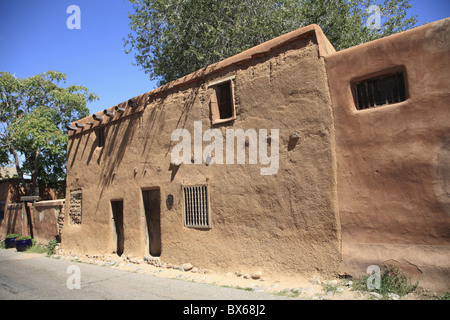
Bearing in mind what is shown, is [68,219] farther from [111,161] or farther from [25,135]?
[25,135]

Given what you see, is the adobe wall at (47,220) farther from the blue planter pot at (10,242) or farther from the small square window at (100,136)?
the small square window at (100,136)

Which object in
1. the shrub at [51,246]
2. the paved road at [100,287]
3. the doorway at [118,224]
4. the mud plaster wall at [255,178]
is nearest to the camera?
the paved road at [100,287]

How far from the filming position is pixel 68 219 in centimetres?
1195

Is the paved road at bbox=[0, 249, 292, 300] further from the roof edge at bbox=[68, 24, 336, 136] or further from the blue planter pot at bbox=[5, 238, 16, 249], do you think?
the blue planter pot at bbox=[5, 238, 16, 249]

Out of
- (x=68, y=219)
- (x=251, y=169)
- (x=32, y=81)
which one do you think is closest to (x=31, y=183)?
(x=32, y=81)

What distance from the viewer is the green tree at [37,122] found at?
1664 centimetres

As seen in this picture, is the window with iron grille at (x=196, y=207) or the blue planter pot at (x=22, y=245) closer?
the window with iron grille at (x=196, y=207)

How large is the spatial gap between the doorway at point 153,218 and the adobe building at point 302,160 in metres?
0.03

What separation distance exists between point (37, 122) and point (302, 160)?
15.9 metres

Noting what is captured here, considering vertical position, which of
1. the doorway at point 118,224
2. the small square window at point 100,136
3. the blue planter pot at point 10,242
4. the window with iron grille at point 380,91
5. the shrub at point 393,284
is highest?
the small square window at point 100,136

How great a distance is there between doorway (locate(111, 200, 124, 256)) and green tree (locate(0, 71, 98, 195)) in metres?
8.31

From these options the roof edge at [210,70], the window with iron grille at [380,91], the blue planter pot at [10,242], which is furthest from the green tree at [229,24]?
the blue planter pot at [10,242]

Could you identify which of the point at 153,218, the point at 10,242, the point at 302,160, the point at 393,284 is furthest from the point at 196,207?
the point at 10,242

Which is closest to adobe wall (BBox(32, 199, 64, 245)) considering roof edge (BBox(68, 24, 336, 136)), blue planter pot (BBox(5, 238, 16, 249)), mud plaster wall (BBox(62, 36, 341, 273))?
blue planter pot (BBox(5, 238, 16, 249))
